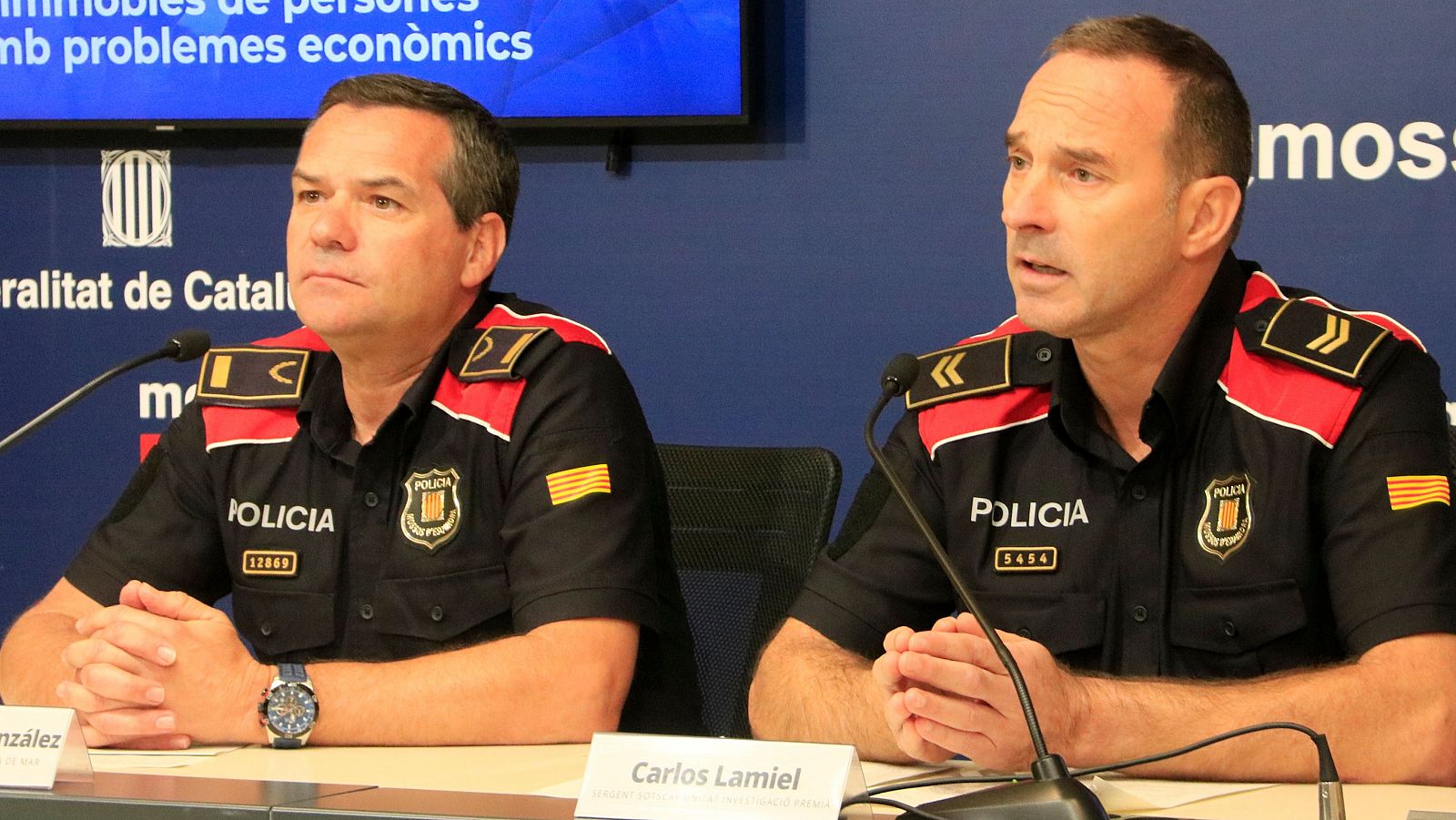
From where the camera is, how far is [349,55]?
3238mm

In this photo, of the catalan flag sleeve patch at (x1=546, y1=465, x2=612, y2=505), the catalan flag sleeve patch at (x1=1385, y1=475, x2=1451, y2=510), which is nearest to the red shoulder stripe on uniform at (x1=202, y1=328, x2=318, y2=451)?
the catalan flag sleeve patch at (x1=546, y1=465, x2=612, y2=505)

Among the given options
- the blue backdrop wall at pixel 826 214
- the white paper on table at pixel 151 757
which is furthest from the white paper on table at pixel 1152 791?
the blue backdrop wall at pixel 826 214

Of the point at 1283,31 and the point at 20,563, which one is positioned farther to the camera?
the point at 20,563

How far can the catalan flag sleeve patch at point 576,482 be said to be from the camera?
2.03 metres

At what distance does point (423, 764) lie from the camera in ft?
5.47

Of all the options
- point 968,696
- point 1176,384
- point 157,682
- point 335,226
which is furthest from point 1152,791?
point 335,226

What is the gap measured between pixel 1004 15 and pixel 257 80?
4.56ft

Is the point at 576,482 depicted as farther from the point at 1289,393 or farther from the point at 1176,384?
the point at 1289,393

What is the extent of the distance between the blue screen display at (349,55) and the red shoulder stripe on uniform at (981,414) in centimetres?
112

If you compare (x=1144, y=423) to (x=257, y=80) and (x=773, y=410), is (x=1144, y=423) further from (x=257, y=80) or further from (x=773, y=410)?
(x=257, y=80)

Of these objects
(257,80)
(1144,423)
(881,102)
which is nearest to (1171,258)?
(1144,423)

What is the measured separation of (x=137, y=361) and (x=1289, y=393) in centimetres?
122

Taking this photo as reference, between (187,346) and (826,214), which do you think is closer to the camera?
(187,346)

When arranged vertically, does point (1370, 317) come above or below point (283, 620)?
above
